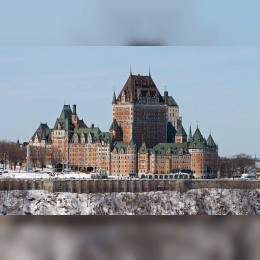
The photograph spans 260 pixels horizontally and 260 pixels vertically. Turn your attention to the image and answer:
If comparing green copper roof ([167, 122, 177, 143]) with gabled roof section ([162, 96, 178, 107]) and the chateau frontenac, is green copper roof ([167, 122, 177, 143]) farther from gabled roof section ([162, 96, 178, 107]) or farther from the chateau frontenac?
gabled roof section ([162, 96, 178, 107])

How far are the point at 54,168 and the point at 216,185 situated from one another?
504 cm

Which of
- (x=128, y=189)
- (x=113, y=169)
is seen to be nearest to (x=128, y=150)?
(x=113, y=169)

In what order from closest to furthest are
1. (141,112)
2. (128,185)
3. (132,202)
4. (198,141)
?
1. (132,202)
2. (128,185)
3. (141,112)
4. (198,141)

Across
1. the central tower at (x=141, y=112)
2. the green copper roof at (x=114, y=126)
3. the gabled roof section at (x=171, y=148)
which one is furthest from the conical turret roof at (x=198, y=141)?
the green copper roof at (x=114, y=126)

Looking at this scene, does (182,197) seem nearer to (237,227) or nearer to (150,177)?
(150,177)

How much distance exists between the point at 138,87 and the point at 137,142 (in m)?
2.39

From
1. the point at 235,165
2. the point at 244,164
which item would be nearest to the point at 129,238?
the point at 235,165

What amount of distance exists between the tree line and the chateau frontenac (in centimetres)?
27

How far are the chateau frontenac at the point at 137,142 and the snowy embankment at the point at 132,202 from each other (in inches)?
45.8

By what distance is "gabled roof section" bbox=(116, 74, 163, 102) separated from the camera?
15304 mm

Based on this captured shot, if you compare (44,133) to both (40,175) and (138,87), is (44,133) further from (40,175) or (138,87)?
(138,87)

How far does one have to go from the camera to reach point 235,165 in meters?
19.4

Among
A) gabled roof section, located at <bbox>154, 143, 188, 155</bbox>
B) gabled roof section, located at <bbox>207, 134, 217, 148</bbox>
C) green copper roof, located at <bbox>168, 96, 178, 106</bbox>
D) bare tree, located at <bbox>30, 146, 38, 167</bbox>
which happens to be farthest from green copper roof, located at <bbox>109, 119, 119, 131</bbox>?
bare tree, located at <bbox>30, 146, 38, 167</bbox>

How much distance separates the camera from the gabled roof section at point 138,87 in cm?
1530
